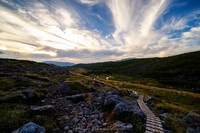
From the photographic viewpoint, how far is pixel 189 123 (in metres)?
9.77

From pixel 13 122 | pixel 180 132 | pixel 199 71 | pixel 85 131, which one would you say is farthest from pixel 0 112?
pixel 199 71

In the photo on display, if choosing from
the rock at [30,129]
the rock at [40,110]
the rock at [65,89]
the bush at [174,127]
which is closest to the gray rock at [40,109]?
the rock at [40,110]

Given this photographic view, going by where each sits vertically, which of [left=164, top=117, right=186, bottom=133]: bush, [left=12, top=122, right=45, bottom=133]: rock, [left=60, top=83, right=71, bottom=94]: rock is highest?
[left=12, top=122, right=45, bottom=133]: rock

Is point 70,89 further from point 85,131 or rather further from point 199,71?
point 199,71

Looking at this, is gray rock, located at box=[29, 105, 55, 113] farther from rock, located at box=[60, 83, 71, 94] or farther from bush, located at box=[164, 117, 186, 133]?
bush, located at box=[164, 117, 186, 133]

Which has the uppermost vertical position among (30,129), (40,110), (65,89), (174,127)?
(30,129)

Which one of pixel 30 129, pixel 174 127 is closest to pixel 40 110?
pixel 30 129

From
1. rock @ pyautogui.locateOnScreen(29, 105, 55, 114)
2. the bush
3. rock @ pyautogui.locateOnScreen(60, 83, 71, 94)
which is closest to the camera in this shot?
rock @ pyautogui.locateOnScreen(29, 105, 55, 114)

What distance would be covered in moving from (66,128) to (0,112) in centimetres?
582

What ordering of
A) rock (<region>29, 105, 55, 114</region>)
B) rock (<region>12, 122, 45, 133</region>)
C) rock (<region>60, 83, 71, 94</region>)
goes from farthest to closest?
rock (<region>60, 83, 71, 94</region>) < rock (<region>29, 105, 55, 114</region>) < rock (<region>12, 122, 45, 133</region>)

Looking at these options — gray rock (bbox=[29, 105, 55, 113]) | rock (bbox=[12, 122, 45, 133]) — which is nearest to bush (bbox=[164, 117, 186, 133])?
rock (bbox=[12, 122, 45, 133])

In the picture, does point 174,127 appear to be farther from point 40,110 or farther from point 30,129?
point 40,110

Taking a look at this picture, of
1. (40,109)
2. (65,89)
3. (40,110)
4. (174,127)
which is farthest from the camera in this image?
(65,89)

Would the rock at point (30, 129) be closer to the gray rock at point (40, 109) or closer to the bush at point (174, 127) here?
the gray rock at point (40, 109)
